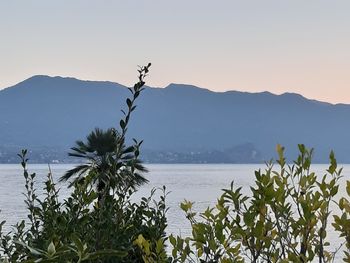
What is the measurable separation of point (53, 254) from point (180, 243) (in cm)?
216

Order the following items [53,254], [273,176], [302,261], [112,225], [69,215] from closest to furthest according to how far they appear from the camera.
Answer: [53,254] < [302,261] < [273,176] < [112,225] < [69,215]

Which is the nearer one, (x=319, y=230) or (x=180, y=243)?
(x=319, y=230)

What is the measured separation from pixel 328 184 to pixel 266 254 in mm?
451

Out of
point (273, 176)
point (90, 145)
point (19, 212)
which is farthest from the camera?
point (19, 212)

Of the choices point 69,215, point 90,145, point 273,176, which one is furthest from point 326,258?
point 90,145

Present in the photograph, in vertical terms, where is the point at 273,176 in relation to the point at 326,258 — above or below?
above

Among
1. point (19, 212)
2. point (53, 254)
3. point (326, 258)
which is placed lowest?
point (19, 212)

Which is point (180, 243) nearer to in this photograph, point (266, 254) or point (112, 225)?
point (266, 254)

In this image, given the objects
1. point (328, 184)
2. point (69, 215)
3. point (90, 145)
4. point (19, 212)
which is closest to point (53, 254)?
point (328, 184)

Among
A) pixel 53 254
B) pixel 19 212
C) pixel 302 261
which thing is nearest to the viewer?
pixel 53 254

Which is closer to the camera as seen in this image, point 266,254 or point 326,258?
point 266,254

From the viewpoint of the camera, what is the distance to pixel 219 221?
3080 millimetres

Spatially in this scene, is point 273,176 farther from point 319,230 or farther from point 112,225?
point 112,225

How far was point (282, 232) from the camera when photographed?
10.2 ft
